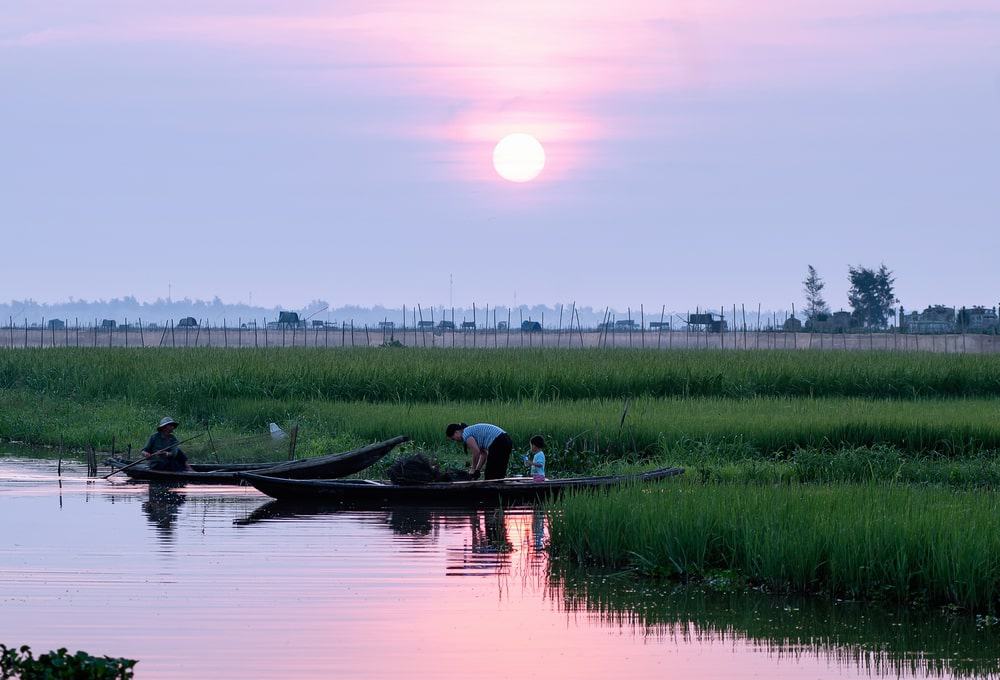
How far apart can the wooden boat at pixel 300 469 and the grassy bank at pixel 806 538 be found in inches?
220

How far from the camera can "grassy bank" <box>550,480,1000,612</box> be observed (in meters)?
12.5

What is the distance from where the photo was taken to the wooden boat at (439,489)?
1941 centimetres

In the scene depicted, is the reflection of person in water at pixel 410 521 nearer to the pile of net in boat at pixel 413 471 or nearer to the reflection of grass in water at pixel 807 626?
the pile of net in boat at pixel 413 471

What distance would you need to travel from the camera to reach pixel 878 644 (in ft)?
38.1

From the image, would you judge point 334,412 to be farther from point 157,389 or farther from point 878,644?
point 878,644

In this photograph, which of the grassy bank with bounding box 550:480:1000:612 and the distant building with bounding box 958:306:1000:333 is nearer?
the grassy bank with bounding box 550:480:1000:612

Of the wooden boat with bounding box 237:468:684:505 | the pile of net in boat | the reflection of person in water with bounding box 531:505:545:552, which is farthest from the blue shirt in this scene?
the pile of net in boat

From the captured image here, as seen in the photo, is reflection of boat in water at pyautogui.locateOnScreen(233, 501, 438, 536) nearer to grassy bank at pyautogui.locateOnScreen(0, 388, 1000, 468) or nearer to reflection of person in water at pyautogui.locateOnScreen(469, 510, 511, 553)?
reflection of person in water at pyautogui.locateOnScreen(469, 510, 511, 553)

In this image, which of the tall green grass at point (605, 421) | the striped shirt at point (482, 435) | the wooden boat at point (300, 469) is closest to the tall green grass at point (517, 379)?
the tall green grass at point (605, 421)

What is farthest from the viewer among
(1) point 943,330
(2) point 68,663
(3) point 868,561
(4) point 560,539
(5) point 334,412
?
(1) point 943,330

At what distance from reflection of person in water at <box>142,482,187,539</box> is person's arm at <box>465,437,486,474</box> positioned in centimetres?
422

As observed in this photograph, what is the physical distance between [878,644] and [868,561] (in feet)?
4.96

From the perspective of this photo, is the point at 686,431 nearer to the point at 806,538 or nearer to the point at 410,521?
the point at 410,521

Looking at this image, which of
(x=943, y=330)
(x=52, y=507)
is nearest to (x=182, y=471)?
(x=52, y=507)
